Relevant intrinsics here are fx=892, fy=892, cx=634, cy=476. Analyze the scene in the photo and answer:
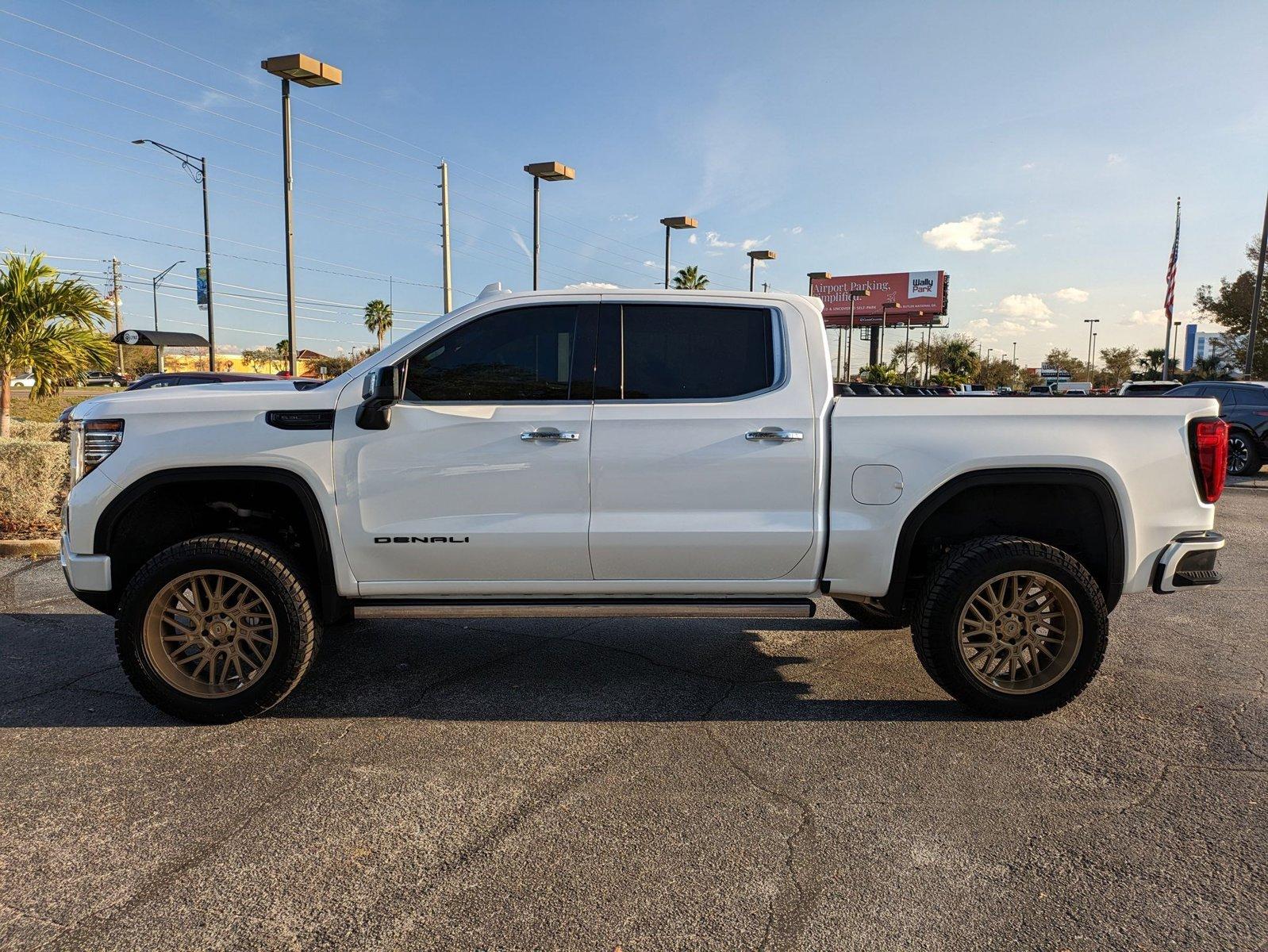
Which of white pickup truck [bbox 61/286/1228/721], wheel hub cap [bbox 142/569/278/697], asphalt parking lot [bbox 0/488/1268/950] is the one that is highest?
white pickup truck [bbox 61/286/1228/721]

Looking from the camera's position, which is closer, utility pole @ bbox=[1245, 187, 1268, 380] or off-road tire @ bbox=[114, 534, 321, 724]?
off-road tire @ bbox=[114, 534, 321, 724]

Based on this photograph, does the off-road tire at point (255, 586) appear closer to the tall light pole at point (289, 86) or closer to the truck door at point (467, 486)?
the truck door at point (467, 486)

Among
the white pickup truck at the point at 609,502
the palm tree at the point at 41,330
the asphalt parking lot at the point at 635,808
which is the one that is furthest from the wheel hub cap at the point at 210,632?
the palm tree at the point at 41,330

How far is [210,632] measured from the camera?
4191 millimetres

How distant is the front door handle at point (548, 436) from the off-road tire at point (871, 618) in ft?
7.78

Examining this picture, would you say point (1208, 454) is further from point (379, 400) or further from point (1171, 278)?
point (1171, 278)

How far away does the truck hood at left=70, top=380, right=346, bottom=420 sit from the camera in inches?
163

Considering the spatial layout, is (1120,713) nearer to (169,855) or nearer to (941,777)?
(941,777)

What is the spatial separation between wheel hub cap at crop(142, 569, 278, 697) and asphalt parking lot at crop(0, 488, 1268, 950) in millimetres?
244

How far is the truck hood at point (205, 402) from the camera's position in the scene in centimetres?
415

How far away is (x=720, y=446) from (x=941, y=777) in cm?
169

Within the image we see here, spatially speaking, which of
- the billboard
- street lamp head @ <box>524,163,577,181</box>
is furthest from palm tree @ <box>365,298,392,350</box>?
Result: street lamp head @ <box>524,163,577,181</box>

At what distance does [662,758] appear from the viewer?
12.5ft

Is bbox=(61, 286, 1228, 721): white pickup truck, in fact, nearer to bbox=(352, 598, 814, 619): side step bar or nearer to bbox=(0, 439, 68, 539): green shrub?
bbox=(352, 598, 814, 619): side step bar
